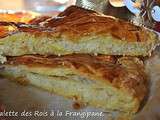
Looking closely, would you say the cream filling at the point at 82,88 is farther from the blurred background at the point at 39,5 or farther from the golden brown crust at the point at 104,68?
the blurred background at the point at 39,5

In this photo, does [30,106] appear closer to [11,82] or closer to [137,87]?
[11,82]

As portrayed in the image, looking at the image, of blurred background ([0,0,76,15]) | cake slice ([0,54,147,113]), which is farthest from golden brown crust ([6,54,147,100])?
blurred background ([0,0,76,15])

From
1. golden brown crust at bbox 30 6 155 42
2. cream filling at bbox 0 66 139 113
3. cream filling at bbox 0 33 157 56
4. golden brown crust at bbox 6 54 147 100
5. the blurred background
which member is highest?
the blurred background

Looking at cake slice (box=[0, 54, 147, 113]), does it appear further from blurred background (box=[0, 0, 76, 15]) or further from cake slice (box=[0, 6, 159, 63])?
blurred background (box=[0, 0, 76, 15])

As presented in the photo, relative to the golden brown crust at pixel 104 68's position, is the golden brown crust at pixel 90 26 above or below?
above

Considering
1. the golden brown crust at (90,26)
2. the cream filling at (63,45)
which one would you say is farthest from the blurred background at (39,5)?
the cream filling at (63,45)

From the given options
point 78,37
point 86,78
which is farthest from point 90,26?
point 86,78

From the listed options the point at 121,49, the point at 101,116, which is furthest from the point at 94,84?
the point at 121,49
